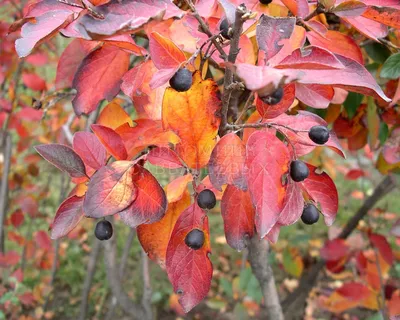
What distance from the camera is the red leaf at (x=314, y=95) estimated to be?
0.62 meters

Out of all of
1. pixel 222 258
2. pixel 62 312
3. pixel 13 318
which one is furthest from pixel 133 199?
pixel 222 258

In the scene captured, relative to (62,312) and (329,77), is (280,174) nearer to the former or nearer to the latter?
(329,77)

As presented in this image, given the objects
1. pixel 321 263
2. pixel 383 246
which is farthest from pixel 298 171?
pixel 321 263

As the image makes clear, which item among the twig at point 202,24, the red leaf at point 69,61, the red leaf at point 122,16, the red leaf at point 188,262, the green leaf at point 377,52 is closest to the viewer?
the red leaf at point 122,16

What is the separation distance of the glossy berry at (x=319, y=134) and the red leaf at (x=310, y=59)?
10 cm

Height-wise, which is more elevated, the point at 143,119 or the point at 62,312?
the point at 143,119

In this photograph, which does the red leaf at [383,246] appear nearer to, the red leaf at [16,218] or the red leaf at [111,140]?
the red leaf at [111,140]

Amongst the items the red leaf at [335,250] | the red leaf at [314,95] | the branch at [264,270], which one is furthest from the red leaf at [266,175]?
the red leaf at [335,250]

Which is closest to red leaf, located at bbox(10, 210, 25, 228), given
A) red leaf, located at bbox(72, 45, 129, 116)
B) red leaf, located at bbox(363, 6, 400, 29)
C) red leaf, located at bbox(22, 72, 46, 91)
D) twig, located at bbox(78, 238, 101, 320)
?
twig, located at bbox(78, 238, 101, 320)

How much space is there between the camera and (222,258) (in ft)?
8.79

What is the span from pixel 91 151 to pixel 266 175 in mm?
262

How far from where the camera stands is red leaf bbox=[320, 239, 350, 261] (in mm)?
1671

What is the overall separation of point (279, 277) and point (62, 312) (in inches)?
46.6

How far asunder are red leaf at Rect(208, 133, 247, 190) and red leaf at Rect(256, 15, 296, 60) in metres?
0.11
